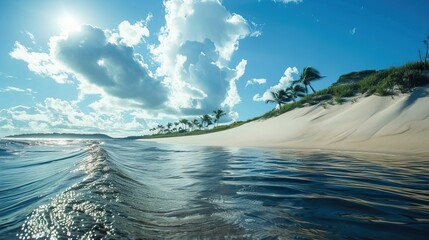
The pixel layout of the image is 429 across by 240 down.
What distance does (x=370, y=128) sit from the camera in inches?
657

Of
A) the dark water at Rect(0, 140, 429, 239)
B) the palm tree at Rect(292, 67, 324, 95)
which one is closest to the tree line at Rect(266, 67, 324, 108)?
the palm tree at Rect(292, 67, 324, 95)

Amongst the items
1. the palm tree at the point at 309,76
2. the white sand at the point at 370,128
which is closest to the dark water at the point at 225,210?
the white sand at the point at 370,128

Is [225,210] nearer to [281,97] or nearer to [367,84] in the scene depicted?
[367,84]

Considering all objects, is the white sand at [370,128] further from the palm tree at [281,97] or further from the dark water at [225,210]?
the palm tree at [281,97]

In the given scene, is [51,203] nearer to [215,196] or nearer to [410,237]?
[215,196]

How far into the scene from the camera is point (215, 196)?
12.9 feet

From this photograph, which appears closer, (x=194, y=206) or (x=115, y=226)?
(x=115, y=226)

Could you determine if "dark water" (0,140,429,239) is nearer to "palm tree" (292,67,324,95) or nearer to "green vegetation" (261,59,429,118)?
"green vegetation" (261,59,429,118)

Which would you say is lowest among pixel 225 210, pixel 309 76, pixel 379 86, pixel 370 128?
pixel 225 210

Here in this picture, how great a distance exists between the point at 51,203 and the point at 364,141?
16.8 meters

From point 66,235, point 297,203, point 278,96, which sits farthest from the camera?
point 278,96

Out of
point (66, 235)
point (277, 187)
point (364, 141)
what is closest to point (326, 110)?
point (364, 141)

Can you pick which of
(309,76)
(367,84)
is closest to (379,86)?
(367,84)

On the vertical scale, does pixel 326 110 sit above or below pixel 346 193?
above
